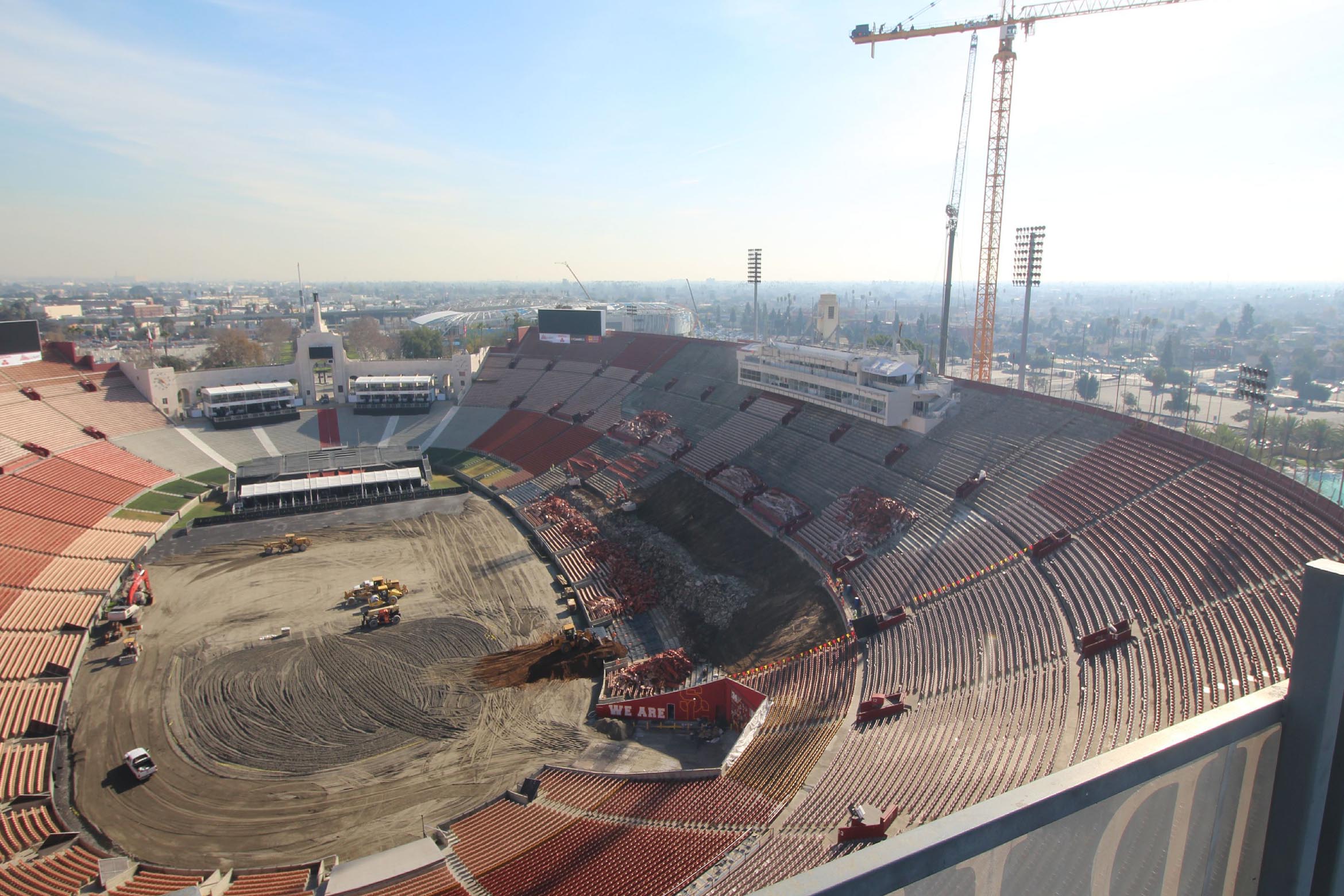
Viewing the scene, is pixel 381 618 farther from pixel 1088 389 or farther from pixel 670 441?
pixel 1088 389

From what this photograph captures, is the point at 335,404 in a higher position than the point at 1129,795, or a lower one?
lower

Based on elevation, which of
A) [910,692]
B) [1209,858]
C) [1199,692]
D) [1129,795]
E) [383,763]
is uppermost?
[1129,795]

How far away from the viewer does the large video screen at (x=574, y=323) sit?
218ft

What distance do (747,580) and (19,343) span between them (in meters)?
54.6

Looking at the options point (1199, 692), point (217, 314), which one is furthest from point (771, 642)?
point (217, 314)

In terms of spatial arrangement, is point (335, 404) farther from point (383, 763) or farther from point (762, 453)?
point (383, 763)

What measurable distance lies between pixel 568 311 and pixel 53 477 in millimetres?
39579

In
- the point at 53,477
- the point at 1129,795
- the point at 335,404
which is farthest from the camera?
the point at 335,404

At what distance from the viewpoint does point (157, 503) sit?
41594 millimetres

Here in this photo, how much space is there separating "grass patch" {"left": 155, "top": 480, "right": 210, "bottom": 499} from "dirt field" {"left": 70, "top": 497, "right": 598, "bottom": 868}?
10.5 m

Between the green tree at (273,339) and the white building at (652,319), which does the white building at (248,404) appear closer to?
the white building at (652,319)

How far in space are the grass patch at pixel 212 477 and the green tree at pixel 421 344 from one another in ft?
120

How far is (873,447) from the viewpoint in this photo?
36.3 m

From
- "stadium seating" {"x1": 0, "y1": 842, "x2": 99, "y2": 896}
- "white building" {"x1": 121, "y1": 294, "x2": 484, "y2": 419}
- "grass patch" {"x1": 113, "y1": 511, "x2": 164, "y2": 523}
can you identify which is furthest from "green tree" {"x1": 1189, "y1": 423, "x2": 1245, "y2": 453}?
"grass patch" {"x1": 113, "y1": 511, "x2": 164, "y2": 523}
